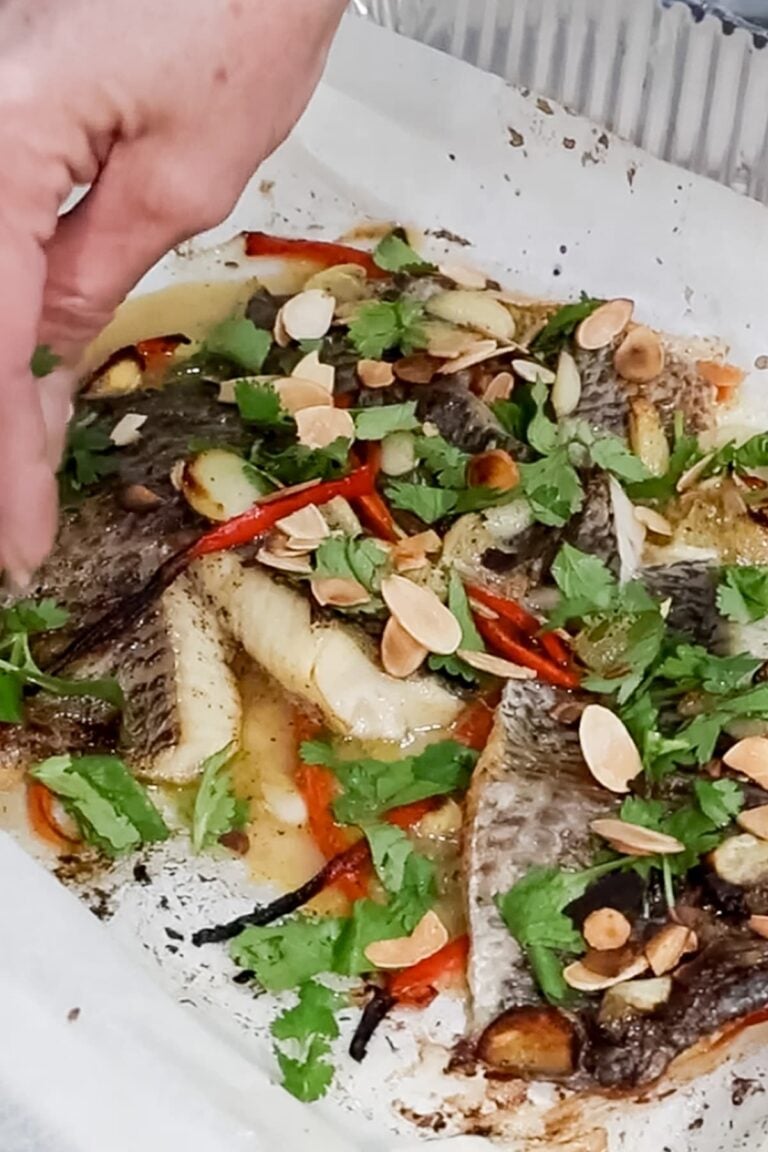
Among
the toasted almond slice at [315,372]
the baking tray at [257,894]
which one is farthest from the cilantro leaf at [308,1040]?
the toasted almond slice at [315,372]

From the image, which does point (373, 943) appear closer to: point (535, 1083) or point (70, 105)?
point (535, 1083)

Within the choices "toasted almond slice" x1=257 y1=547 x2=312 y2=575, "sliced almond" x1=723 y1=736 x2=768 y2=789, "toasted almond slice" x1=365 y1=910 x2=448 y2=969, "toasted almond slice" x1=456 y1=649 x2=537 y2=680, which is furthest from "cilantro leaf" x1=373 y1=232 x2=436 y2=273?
"toasted almond slice" x1=365 y1=910 x2=448 y2=969

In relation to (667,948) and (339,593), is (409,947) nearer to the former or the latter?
(667,948)

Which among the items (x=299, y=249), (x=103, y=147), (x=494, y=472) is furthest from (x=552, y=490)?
(x=103, y=147)

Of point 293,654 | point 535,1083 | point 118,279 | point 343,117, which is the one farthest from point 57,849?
point 343,117

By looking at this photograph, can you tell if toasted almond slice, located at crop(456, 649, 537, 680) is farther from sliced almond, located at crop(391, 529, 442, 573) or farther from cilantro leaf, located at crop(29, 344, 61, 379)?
cilantro leaf, located at crop(29, 344, 61, 379)

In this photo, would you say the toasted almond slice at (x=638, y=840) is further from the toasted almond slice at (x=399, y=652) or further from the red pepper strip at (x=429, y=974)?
the toasted almond slice at (x=399, y=652)
